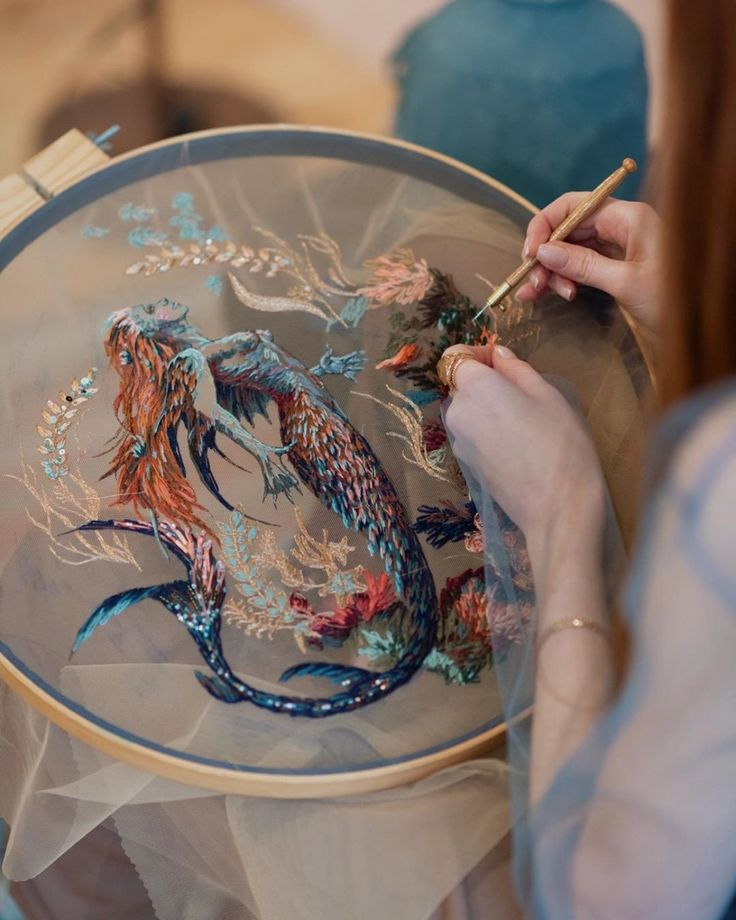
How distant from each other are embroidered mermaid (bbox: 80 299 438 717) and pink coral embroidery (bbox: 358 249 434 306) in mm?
80

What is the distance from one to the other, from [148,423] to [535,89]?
882 millimetres

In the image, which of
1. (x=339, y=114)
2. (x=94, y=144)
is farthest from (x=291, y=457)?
(x=339, y=114)

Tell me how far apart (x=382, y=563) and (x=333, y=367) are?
7.8 inches

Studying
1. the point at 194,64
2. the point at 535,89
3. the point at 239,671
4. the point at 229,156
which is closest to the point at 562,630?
the point at 239,671

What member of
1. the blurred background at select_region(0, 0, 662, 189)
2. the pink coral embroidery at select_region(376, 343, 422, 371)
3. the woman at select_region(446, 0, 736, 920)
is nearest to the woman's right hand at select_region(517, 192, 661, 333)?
the pink coral embroidery at select_region(376, 343, 422, 371)

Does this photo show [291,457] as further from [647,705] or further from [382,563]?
[647,705]

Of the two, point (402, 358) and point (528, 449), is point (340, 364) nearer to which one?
point (402, 358)

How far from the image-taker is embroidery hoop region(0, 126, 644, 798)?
665 millimetres

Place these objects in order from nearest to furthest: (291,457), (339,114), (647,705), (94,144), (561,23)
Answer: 1. (647,705)
2. (291,457)
3. (94,144)
4. (561,23)
5. (339,114)

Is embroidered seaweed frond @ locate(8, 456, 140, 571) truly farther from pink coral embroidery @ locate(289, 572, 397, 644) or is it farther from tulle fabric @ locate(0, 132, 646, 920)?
pink coral embroidery @ locate(289, 572, 397, 644)

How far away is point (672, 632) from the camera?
1.68ft

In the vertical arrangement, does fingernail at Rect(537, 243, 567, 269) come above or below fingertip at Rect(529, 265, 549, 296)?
above

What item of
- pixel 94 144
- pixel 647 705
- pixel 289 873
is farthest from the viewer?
pixel 94 144

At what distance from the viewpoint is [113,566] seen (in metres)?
0.75
